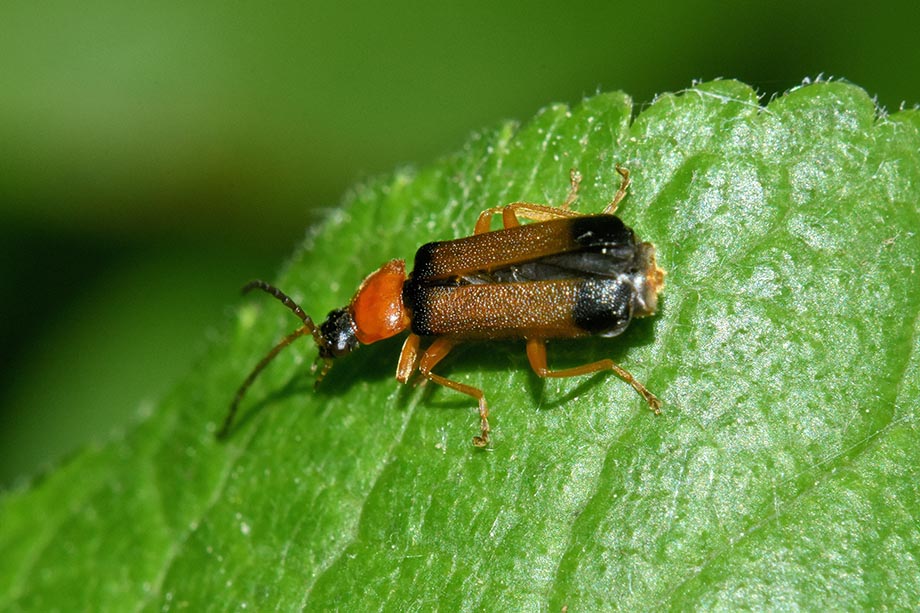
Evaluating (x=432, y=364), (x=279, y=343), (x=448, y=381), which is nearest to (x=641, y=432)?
(x=448, y=381)

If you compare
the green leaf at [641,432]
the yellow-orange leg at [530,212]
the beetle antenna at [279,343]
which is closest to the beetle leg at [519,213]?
the yellow-orange leg at [530,212]

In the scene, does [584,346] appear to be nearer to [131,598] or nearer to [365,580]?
[365,580]

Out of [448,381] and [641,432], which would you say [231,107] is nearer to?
[448,381]

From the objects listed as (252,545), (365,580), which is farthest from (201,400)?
(365,580)

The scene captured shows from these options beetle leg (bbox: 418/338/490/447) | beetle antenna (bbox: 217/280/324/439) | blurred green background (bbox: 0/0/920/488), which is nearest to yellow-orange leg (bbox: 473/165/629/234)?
beetle leg (bbox: 418/338/490/447)

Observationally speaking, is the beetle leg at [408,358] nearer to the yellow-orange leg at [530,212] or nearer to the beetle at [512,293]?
the beetle at [512,293]

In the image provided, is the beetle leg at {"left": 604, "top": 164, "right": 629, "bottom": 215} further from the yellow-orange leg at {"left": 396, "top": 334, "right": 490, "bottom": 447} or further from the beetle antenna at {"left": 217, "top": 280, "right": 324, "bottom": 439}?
the beetle antenna at {"left": 217, "top": 280, "right": 324, "bottom": 439}
